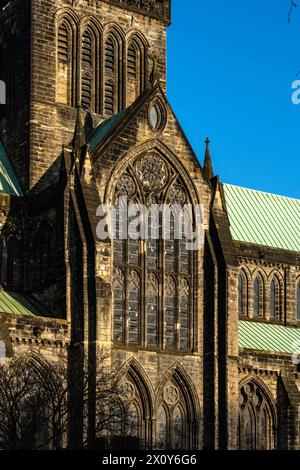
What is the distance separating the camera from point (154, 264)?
2263 inches

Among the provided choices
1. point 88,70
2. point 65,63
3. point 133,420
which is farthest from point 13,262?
point 88,70

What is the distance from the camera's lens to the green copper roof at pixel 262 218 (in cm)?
6756

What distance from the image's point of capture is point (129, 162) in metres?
56.9

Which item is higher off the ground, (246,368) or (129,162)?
(129,162)

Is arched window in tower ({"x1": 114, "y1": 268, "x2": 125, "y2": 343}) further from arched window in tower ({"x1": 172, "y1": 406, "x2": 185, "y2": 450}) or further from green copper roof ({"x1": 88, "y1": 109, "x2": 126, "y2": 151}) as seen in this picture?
green copper roof ({"x1": 88, "y1": 109, "x2": 126, "y2": 151})

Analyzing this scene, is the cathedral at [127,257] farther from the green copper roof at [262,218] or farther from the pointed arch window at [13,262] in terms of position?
the green copper roof at [262,218]

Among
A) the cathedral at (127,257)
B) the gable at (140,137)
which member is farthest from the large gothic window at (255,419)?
the gable at (140,137)

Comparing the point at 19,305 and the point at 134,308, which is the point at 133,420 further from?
the point at 19,305

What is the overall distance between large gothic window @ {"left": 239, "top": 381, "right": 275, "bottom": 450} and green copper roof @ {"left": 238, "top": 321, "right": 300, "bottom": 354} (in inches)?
87.0

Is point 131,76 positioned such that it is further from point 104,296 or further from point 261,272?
point 104,296

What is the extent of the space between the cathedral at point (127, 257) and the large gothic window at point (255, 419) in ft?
0.22
